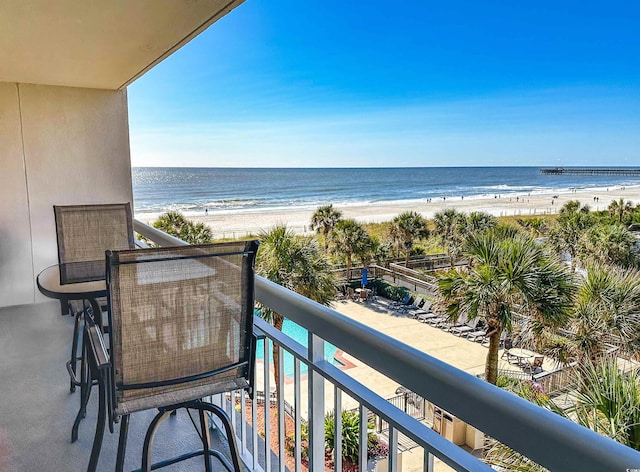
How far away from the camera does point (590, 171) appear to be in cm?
5038

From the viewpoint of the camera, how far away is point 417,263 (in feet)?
72.7

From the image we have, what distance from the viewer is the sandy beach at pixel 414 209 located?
2783 cm

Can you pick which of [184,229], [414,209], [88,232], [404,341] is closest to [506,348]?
[404,341]

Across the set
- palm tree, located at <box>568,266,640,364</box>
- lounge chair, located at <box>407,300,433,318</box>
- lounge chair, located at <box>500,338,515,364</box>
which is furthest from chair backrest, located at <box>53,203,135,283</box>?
lounge chair, located at <box>407,300,433,318</box>

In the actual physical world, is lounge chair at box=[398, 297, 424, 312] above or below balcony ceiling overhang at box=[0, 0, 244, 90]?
below

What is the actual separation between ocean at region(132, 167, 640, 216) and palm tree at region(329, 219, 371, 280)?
1459 centimetres

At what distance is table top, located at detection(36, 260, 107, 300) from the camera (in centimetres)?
204

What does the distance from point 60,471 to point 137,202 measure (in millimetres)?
32664

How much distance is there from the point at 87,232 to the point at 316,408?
202cm

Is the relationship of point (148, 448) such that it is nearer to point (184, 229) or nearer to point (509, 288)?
point (509, 288)

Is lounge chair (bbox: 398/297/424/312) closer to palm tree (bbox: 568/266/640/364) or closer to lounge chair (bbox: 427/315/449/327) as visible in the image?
lounge chair (bbox: 427/315/449/327)

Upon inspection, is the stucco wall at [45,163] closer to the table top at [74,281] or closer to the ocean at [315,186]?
the table top at [74,281]

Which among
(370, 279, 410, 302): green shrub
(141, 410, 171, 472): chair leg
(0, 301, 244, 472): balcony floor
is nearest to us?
(141, 410, 171, 472): chair leg

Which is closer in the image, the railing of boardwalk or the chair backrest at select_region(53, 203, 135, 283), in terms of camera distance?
the railing of boardwalk
